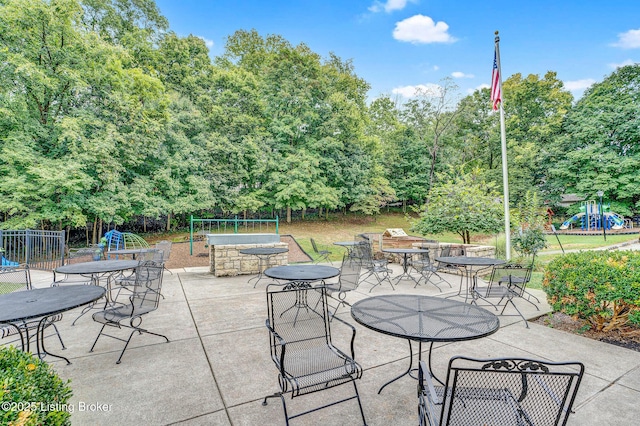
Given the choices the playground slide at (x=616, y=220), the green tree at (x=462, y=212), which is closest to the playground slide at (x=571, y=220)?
Result: the playground slide at (x=616, y=220)

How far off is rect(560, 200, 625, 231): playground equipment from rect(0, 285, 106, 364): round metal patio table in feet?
85.3

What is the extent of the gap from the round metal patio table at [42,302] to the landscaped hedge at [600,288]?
196 inches

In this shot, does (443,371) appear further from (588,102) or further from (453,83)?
(588,102)

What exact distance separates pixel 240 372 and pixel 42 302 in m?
1.80

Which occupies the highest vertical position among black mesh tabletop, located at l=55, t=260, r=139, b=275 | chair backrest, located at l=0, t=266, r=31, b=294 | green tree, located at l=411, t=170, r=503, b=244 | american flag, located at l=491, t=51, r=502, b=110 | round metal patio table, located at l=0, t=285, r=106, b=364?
american flag, located at l=491, t=51, r=502, b=110

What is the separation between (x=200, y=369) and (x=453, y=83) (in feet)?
69.8

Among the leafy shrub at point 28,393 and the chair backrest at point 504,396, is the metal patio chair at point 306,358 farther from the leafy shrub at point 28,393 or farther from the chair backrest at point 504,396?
the leafy shrub at point 28,393

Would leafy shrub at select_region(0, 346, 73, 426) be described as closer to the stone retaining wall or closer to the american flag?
the stone retaining wall

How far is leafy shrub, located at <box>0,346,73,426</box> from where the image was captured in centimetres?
104

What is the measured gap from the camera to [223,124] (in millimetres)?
16859

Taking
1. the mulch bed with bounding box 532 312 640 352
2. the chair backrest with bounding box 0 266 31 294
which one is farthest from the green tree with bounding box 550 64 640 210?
the chair backrest with bounding box 0 266 31 294

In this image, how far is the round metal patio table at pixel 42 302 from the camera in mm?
2234

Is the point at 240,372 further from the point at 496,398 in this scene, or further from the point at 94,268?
the point at 94,268

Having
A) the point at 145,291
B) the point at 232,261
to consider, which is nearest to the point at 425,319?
the point at 145,291
